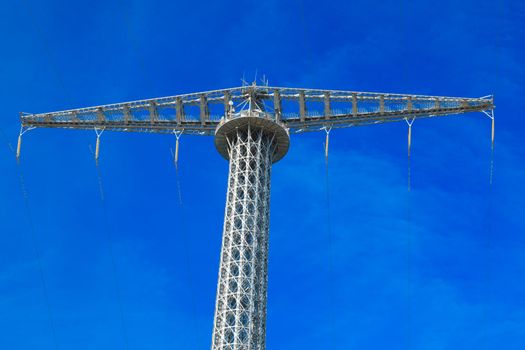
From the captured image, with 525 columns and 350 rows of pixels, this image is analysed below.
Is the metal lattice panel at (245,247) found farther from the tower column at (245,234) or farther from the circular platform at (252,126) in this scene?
the circular platform at (252,126)

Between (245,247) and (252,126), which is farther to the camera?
(252,126)

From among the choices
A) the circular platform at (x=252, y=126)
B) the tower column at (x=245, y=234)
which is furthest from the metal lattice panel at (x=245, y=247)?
the circular platform at (x=252, y=126)

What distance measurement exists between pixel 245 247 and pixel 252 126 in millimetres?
13042

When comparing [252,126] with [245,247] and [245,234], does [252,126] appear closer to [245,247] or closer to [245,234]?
[245,234]

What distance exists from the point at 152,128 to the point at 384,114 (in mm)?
24121

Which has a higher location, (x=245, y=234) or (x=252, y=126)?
(x=252, y=126)

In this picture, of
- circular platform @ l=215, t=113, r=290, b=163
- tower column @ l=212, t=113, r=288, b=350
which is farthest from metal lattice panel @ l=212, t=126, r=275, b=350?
circular platform @ l=215, t=113, r=290, b=163

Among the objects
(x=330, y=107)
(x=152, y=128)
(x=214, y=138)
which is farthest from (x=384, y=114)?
(x=152, y=128)

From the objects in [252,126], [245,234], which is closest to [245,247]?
[245,234]

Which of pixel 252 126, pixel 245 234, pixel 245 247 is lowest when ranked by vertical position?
pixel 245 247

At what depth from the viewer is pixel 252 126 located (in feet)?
320

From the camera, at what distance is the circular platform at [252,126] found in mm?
96688

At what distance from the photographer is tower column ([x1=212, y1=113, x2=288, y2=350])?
290 feet

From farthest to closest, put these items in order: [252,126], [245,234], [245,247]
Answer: [252,126] < [245,234] < [245,247]
